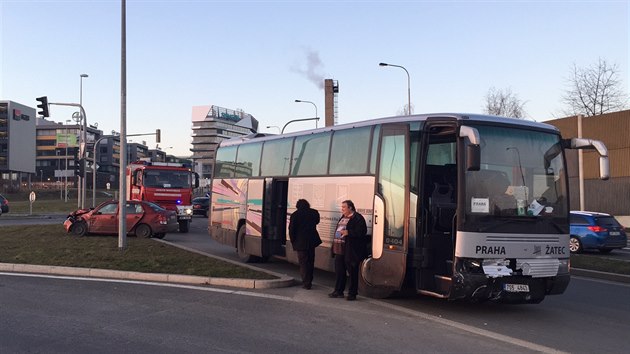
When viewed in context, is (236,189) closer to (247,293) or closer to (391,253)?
(247,293)

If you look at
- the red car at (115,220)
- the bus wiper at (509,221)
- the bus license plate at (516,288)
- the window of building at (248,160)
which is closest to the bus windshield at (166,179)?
the red car at (115,220)

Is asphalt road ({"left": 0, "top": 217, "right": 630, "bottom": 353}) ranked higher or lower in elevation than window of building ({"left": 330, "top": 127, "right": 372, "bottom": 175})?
lower

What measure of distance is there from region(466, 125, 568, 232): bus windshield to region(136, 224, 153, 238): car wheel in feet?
50.8

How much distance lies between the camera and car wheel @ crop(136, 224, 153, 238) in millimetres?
20984

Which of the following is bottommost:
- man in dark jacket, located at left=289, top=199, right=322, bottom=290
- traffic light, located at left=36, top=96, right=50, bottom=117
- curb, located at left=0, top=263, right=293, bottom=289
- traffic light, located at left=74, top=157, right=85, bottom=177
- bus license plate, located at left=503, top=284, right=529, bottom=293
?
curb, located at left=0, top=263, right=293, bottom=289

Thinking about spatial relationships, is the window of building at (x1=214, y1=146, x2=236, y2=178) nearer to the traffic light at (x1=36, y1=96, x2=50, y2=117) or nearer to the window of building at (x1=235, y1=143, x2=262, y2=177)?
the window of building at (x1=235, y1=143, x2=262, y2=177)

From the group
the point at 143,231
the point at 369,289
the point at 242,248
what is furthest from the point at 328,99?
the point at 369,289

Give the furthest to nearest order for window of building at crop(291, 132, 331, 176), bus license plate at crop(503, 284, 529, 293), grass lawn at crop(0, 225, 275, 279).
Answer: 1. grass lawn at crop(0, 225, 275, 279)
2. window of building at crop(291, 132, 331, 176)
3. bus license plate at crop(503, 284, 529, 293)

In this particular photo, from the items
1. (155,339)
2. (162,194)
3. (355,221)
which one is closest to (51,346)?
(155,339)

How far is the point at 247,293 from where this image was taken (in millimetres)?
10461

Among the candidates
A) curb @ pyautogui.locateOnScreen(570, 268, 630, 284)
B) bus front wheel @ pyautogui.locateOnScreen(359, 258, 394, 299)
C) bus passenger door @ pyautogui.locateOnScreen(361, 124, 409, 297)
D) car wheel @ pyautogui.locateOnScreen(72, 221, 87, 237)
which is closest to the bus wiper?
bus passenger door @ pyautogui.locateOnScreen(361, 124, 409, 297)

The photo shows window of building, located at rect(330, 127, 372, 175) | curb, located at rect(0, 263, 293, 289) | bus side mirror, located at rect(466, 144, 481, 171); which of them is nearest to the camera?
bus side mirror, located at rect(466, 144, 481, 171)

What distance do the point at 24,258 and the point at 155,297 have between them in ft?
20.7

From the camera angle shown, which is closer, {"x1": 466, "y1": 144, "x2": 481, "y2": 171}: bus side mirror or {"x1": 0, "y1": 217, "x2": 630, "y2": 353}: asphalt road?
{"x1": 0, "y1": 217, "x2": 630, "y2": 353}: asphalt road
